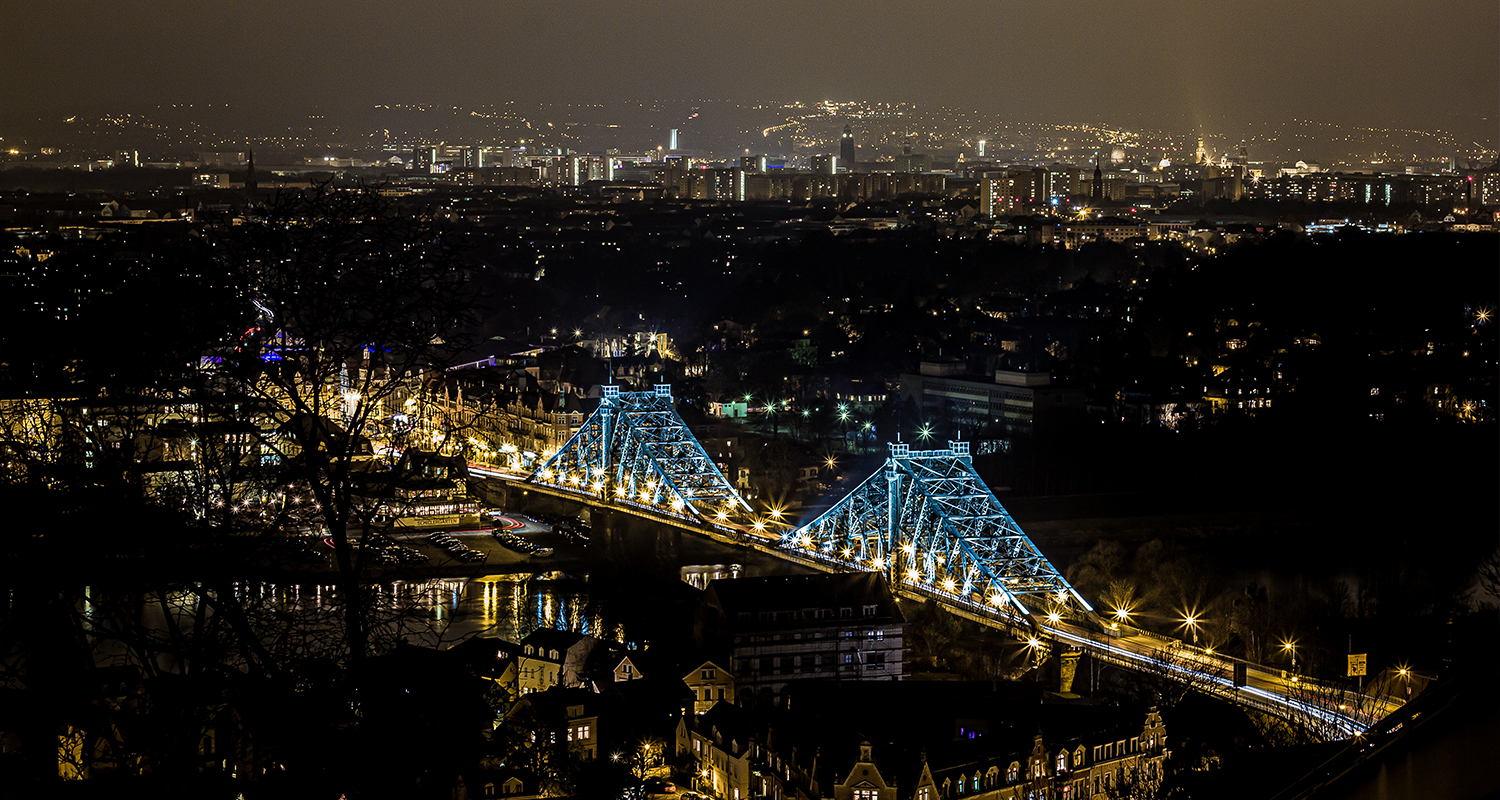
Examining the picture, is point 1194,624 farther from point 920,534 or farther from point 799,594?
point 799,594

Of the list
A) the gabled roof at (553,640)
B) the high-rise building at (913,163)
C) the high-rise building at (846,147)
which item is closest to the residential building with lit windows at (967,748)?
the gabled roof at (553,640)

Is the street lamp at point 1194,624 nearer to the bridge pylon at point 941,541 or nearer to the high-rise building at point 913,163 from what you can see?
the bridge pylon at point 941,541

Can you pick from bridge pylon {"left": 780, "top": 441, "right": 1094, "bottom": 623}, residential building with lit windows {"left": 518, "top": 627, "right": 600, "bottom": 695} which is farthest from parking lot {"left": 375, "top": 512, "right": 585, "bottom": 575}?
residential building with lit windows {"left": 518, "top": 627, "right": 600, "bottom": 695}

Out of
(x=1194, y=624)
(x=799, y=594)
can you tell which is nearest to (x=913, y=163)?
(x=1194, y=624)

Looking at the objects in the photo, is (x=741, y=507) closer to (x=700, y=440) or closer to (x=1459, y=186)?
(x=700, y=440)

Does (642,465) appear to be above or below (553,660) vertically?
below

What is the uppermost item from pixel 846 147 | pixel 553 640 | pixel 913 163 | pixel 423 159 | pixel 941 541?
pixel 846 147

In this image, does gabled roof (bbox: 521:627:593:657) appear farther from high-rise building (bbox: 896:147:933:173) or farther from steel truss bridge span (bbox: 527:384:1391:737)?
high-rise building (bbox: 896:147:933:173)
